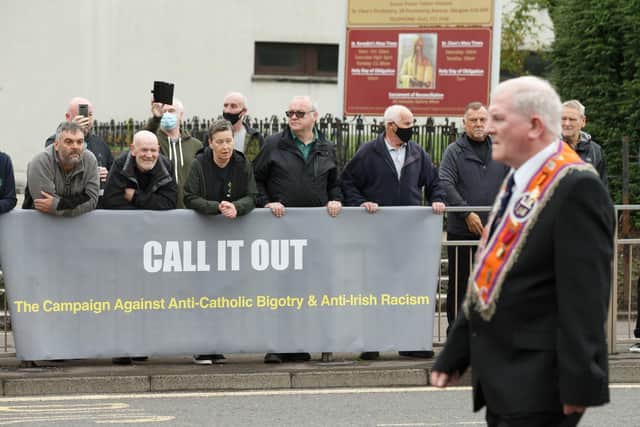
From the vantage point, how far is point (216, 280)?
10492 millimetres

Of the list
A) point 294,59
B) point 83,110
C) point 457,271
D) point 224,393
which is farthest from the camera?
point 294,59

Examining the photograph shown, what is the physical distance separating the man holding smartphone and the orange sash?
675 cm

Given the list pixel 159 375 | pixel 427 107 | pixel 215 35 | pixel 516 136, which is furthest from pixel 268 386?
pixel 215 35

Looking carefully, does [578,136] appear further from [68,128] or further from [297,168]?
[68,128]

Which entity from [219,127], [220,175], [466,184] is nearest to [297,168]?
[220,175]

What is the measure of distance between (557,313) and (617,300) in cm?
734

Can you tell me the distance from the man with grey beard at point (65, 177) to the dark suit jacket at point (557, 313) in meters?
6.31

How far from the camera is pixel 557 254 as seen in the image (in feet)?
14.1

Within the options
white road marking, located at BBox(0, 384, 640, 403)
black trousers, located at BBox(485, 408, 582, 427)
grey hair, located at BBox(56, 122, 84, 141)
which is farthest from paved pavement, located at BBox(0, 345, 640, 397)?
black trousers, located at BBox(485, 408, 582, 427)

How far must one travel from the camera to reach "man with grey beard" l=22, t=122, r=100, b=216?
10.3 m

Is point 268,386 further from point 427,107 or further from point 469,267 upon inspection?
point 427,107

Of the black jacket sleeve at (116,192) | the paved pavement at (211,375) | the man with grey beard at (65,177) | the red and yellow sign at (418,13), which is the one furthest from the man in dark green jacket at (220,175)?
the red and yellow sign at (418,13)

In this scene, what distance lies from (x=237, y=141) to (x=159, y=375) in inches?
105

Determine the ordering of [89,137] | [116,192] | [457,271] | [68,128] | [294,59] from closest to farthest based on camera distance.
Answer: [68,128]
[116,192]
[457,271]
[89,137]
[294,59]
